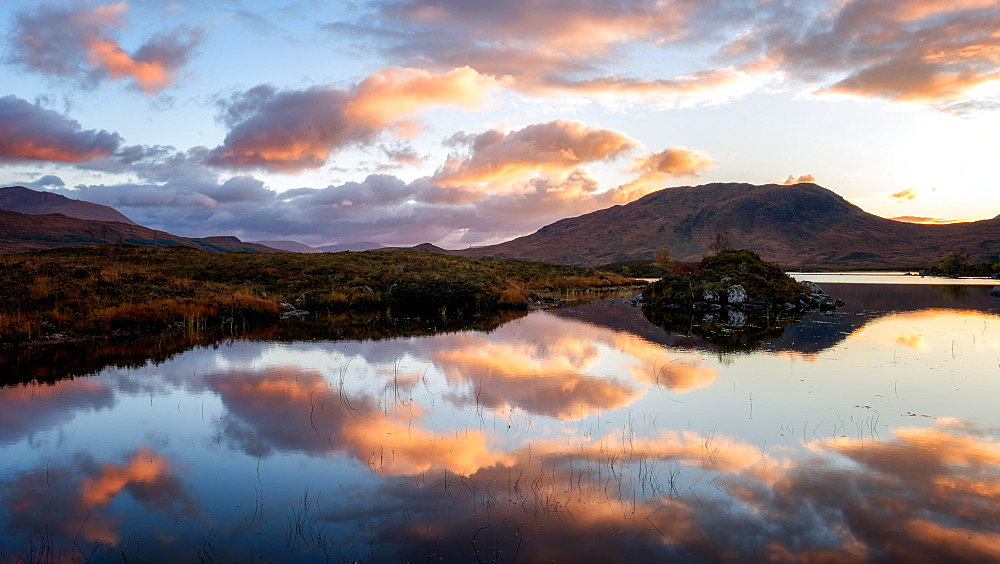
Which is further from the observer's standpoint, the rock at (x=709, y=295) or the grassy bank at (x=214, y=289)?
the rock at (x=709, y=295)

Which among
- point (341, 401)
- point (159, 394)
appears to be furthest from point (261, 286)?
point (341, 401)

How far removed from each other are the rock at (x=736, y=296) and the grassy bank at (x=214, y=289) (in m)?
17.7

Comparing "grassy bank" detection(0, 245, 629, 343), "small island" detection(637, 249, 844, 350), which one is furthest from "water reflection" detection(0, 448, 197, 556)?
"small island" detection(637, 249, 844, 350)

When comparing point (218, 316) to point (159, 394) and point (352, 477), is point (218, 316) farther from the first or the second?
point (352, 477)

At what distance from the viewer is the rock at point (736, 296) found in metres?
46.4

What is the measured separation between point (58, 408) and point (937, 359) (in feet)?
102

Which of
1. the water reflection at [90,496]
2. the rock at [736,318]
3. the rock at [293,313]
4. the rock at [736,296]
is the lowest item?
the water reflection at [90,496]

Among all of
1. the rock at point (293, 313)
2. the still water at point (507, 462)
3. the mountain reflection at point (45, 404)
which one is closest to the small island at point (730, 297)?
the still water at point (507, 462)

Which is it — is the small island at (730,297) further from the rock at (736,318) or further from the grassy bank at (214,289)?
the grassy bank at (214,289)

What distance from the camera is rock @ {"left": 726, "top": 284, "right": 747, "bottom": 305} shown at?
4638 cm

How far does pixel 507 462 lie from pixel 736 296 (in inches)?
1607

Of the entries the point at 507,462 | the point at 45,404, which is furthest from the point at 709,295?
the point at 45,404

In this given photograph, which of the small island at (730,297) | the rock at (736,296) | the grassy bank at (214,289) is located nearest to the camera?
the grassy bank at (214,289)

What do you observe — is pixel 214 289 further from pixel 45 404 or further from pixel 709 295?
pixel 709 295
